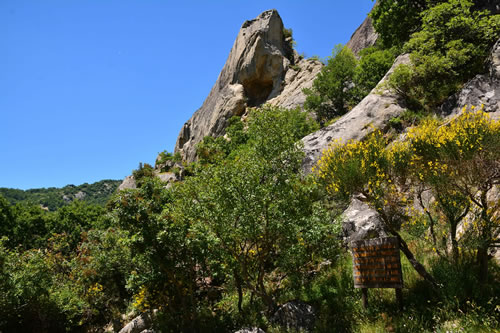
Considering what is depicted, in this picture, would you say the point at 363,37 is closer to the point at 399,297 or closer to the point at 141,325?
the point at 399,297

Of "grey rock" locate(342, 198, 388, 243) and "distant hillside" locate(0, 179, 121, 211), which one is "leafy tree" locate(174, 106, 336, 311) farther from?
"distant hillside" locate(0, 179, 121, 211)

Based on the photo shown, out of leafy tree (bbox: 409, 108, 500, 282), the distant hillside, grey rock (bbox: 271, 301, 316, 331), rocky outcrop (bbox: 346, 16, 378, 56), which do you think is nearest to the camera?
leafy tree (bbox: 409, 108, 500, 282)

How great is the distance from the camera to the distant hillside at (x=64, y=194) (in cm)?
10621

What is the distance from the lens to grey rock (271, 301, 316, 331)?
8.68 m

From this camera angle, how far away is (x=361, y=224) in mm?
11547

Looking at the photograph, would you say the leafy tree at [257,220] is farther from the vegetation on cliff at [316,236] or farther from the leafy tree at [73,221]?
the leafy tree at [73,221]

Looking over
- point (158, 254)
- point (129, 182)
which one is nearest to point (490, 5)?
point (158, 254)

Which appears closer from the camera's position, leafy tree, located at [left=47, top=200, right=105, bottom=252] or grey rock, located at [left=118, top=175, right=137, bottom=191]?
leafy tree, located at [left=47, top=200, right=105, bottom=252]

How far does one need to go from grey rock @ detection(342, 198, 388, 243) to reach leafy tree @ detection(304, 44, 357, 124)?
15187mm

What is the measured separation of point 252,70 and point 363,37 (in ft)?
69.3

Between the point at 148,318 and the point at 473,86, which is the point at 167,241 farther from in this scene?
the point at 473,86

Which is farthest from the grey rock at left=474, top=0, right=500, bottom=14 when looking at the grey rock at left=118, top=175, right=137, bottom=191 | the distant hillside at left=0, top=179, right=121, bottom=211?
the distant hillside at left=0, top=179, right=121, bottom=211

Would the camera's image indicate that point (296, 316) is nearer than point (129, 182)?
Yes

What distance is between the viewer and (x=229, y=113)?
41.3m
